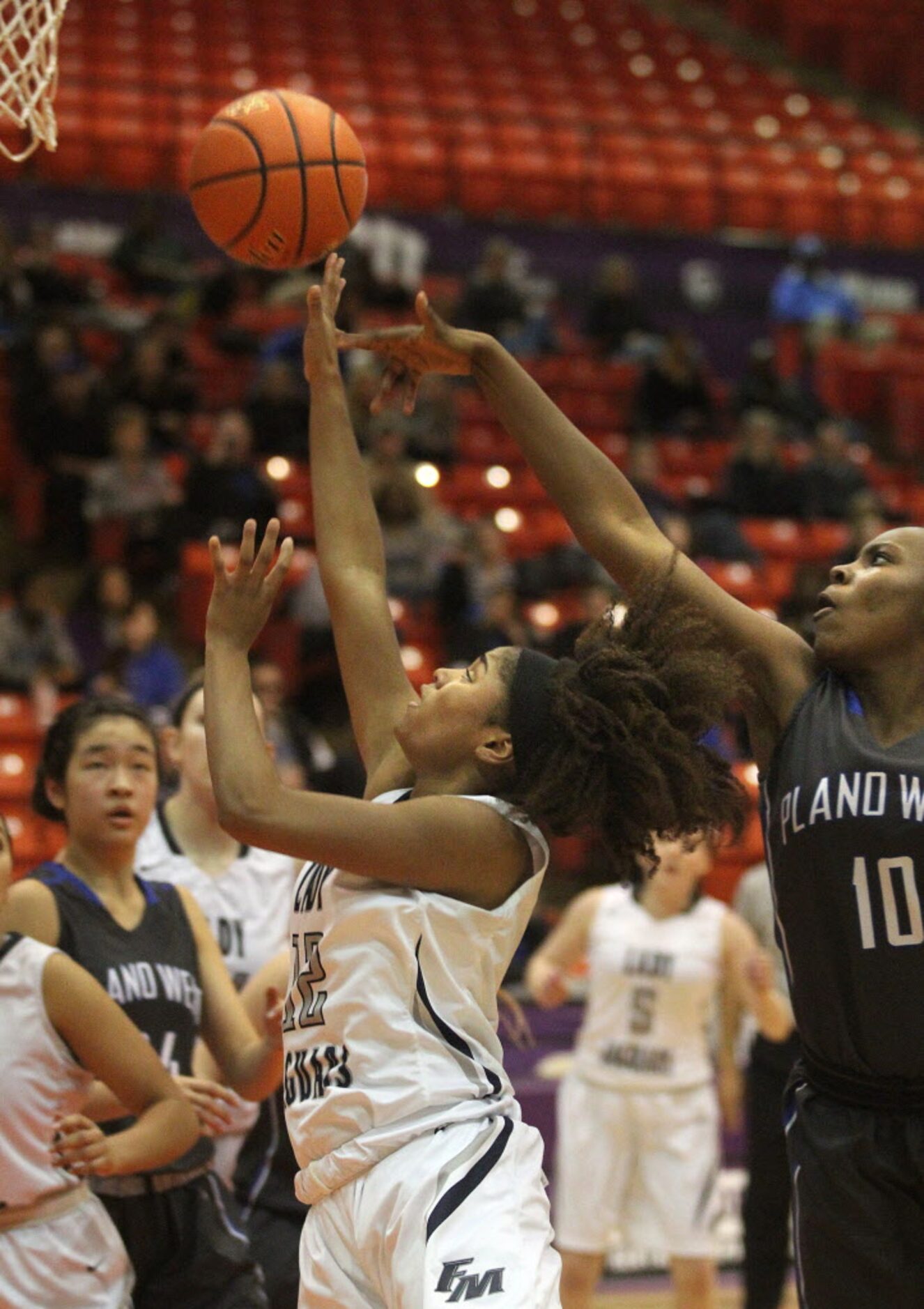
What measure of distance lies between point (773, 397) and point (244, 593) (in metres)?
10.8

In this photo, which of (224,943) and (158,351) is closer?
(224,943)

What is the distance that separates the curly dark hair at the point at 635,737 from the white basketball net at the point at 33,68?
66.1 inches

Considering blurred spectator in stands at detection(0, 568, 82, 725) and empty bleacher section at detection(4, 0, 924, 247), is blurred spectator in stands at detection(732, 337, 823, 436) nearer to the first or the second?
empty bleacher section at detection(4, 0, 924, 247)

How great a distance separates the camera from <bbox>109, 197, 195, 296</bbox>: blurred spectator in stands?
492 inches

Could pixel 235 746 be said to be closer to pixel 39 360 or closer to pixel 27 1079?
pixel 27 1079

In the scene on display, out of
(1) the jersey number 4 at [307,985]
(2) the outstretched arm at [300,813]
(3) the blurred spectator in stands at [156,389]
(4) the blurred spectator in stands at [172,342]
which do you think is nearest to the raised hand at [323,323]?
(2) the outstretched arm at [300,813]

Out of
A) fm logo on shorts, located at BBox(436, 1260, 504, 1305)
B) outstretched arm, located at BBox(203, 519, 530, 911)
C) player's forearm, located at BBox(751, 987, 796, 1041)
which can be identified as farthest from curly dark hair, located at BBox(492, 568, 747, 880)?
player's forearm, located at BBox(751, 987, 796, 1041)

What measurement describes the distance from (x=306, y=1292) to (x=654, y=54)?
17.9 meters

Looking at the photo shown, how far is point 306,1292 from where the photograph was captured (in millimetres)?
2672

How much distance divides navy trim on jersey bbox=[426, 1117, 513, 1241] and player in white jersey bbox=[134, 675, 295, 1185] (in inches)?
67.5

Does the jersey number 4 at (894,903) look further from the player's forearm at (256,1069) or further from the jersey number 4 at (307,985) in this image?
the player's forearm at (256,1069)

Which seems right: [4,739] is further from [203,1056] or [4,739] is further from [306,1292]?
[306,1292]

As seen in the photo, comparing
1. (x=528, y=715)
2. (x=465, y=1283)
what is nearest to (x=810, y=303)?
(x=528, y=715)

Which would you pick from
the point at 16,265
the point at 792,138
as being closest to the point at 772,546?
the point at 16,265
